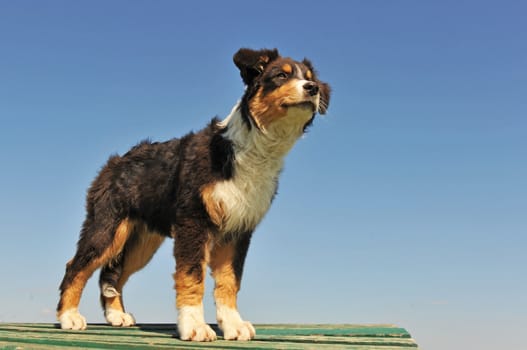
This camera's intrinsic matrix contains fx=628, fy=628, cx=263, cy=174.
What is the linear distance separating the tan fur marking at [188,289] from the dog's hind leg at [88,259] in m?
1.39

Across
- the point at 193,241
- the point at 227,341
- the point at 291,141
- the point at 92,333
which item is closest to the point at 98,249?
the point at 92,333

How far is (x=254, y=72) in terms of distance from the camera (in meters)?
5.50

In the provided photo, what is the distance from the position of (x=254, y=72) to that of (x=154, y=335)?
2.50 meters

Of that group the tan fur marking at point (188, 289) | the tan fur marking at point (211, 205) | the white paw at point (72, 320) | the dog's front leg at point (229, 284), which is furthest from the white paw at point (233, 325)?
the white paw at point (72, 320)

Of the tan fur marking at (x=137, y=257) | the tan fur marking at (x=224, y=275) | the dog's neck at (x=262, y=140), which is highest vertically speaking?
the dog's neck at (x=262, y=140)

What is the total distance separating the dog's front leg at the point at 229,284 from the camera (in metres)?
5.40

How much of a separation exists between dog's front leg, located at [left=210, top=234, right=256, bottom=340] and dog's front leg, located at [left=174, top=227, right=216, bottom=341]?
0.26m

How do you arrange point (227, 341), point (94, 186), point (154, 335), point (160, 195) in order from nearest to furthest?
point (227, 341) < point (154, 335) < point (160, 195) < point (94, 186)

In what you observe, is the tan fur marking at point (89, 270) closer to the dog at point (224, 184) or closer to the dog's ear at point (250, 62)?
the dog at point (224, 184)

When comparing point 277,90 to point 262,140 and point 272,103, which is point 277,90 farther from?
point 262,140

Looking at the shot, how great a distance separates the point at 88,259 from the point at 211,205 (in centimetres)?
177

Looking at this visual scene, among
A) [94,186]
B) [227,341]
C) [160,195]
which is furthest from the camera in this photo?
[94,186]

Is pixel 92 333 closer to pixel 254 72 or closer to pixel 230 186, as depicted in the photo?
pixel 230 186

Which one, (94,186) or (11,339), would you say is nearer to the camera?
(11,339)
